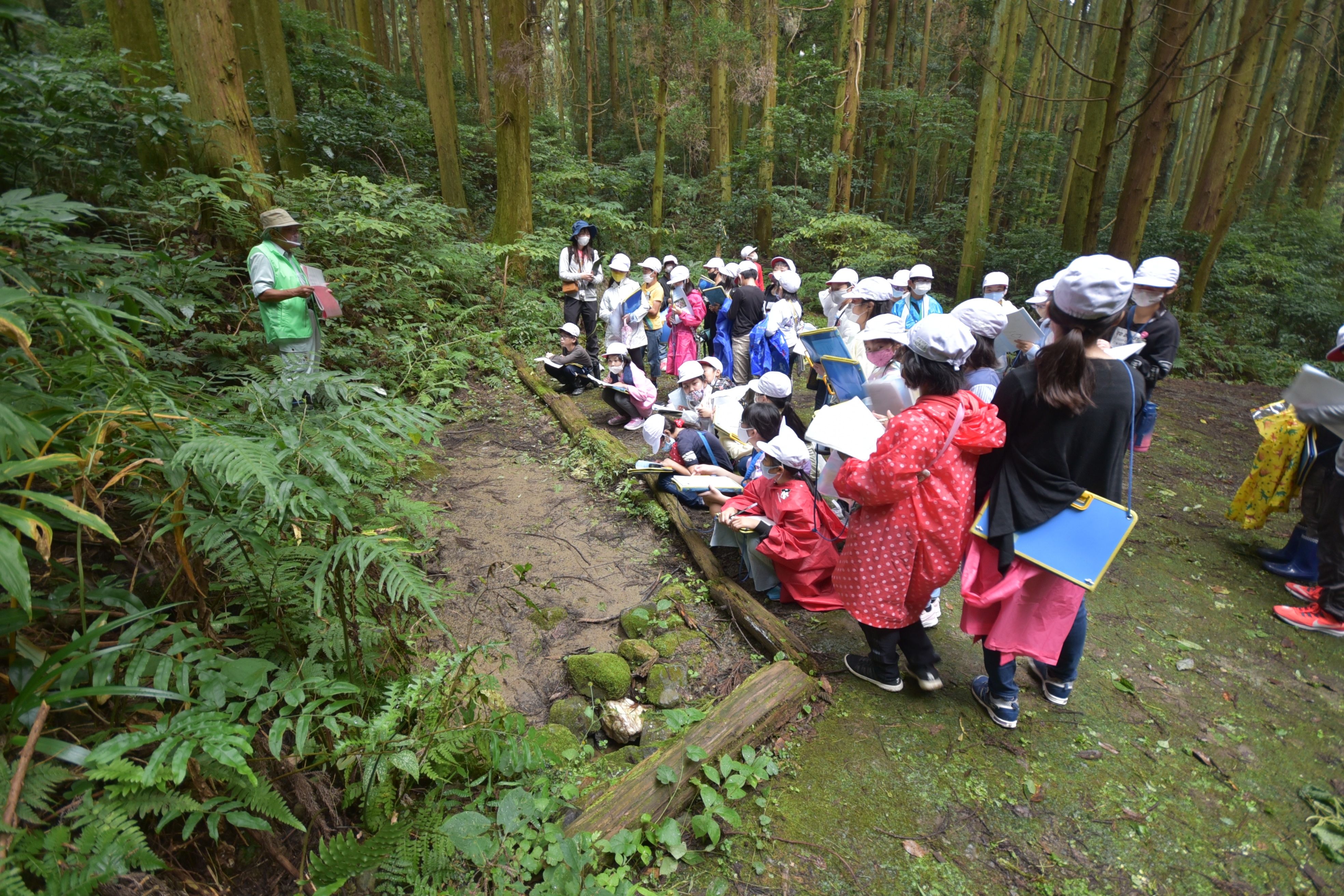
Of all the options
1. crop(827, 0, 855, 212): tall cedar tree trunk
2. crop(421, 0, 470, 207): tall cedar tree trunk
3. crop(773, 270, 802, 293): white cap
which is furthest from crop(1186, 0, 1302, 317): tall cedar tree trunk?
crop(421, 0, 470, 207): tall cedar tree trunk

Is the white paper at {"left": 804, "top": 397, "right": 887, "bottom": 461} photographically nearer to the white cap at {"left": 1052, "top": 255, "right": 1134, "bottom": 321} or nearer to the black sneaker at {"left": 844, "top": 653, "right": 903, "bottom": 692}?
the white cap at {"left": 1052, "top": 255, "right": 1134, "bottom": 321}

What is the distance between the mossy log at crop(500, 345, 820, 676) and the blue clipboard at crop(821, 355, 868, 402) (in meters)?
1.62

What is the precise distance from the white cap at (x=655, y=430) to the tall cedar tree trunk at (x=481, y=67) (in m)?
16.3

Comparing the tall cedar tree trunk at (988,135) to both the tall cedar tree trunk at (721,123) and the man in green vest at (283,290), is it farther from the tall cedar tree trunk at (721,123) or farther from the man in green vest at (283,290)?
the man in green vest at (283,290)

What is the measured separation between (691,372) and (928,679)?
321 cm

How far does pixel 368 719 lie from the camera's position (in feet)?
7.61

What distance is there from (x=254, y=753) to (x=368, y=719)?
1.66 feet

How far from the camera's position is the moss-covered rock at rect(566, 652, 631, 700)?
3.41m

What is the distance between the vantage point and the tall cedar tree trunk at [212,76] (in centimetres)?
515

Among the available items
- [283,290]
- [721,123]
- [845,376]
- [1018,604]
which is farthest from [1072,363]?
[721,123]

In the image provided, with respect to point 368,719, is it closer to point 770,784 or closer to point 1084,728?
point 770,784

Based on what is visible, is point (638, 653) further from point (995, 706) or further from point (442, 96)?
point (442, 96)

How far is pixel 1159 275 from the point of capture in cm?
446

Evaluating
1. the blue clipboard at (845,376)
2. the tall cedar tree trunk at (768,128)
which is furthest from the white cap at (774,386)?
the tall cedar tree trunk at (768,128)
